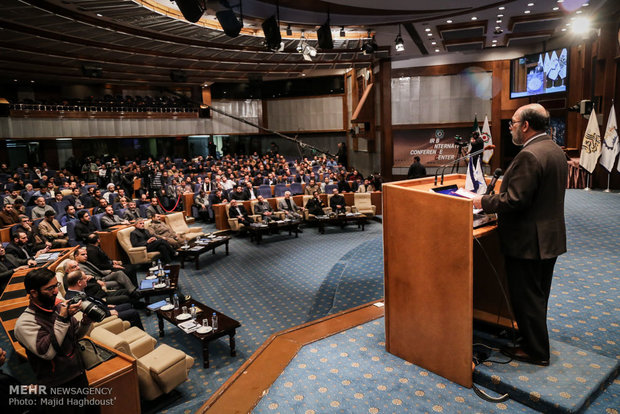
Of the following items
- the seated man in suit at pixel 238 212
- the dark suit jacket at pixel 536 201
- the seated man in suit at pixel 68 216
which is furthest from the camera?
the seated man in suit at pixel 238 212

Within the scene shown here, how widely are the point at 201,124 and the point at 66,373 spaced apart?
64.6ft

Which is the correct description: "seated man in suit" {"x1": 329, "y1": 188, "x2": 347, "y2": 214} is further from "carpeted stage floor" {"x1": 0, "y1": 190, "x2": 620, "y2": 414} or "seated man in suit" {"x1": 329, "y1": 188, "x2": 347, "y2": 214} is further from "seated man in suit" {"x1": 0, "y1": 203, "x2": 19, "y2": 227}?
"seated man in suit" {"x1": 0, "y1": 203, "x2": 19, "y2": 227}

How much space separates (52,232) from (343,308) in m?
5.57

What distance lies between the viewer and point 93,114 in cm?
1734

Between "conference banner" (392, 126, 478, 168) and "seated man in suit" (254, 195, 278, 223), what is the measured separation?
5.67 meters

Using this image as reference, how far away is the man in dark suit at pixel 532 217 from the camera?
1.91 meters

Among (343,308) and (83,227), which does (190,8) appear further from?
(343,308)

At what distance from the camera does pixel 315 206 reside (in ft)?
32.8

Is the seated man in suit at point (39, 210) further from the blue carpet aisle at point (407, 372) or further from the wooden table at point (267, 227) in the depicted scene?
the blue carpet aisle at point (407, 372)

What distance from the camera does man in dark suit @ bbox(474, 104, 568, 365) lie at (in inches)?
75.2

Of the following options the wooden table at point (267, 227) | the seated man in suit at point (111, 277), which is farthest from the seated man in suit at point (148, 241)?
the wooden table at point (267, 227)

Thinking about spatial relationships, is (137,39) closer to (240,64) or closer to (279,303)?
(240,64)

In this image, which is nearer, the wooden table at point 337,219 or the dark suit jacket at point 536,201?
the dark suit jacket at point 536,201

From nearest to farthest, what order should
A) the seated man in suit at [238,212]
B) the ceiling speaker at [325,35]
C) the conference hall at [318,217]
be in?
the conference hall at [318,217] → the ceiling speaker at [325,35] → the seated man in suit at [238,212]
